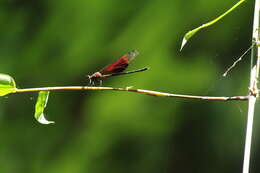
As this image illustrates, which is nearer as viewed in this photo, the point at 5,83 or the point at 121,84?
the point at 5,83

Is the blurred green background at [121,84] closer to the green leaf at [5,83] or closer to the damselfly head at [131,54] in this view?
the damselfly head at [131,54]

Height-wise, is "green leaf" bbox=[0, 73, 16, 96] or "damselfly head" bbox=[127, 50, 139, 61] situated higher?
"damselfly head" bbox=[127, 50, 139, 61]

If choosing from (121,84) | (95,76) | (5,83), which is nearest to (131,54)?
(95,76)

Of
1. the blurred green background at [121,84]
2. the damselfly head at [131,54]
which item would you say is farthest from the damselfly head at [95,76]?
the blurred green background at [121,84]

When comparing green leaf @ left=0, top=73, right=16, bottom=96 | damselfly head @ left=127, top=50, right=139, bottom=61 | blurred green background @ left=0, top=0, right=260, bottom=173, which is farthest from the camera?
blurred green background @ left=0, top=0, right=260, bottom=173

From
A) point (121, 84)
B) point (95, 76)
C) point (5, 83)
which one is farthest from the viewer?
point (121, 84)

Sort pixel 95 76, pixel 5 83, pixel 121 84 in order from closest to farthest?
pixel 5 83, pixel 95 76, pixel 121 84

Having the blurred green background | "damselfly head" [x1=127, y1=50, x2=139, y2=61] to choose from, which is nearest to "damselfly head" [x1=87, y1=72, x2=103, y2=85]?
"damselfly head" [x1=127, y1=50, x2=139, y2=61]

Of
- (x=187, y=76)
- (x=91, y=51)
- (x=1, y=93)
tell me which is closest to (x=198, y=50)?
(x=187, y=76)

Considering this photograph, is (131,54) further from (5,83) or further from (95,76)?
(5,83)

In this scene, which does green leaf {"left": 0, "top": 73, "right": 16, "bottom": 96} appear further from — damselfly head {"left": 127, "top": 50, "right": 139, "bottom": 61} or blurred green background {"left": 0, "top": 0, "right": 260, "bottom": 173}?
blurred green background {"left": 0, "top": 0, "right": 260, "bottom": 173}
